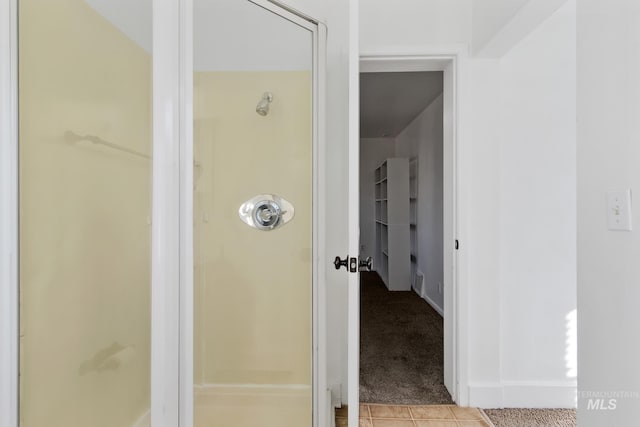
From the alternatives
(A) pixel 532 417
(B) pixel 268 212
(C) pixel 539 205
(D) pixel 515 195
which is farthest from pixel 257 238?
(A) pixel 532 417

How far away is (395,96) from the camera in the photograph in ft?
12.3

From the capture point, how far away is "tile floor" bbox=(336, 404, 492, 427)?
67.2 inches

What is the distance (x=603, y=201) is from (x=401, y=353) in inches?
75.2

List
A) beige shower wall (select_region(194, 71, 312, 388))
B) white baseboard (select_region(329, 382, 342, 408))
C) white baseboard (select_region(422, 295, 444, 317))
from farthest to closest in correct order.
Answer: white baseboard (select_region(422, 295, 444, 317)) < white baseboard (select_region(329, 382, 342, 408)) < beige shower wall (select_region(194, 71, 312, 388))

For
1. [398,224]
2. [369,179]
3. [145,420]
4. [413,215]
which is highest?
[369,179]

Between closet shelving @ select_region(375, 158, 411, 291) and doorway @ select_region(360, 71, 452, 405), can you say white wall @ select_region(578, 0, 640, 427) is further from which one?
closet shelving @ select_region(375, 158, 411, 291)

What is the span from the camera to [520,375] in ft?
6.09

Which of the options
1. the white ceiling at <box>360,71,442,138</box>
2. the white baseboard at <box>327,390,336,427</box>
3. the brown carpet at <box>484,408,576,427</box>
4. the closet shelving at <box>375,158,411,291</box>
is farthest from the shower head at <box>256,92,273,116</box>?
the closet shelving at <box>375,158,411,291</box>

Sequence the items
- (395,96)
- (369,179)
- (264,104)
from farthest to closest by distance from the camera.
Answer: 1. (369,179)
2. (395,96)
3. (264,104)

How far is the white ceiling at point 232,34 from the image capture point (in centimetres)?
114

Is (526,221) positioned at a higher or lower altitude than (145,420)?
higher

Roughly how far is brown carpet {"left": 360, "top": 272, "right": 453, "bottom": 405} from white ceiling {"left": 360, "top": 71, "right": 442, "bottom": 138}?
93.7 inches

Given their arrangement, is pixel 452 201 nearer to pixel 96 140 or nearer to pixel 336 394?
pixel 336 394

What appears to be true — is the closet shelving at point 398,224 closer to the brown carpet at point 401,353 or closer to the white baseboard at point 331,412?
the brown carpet at point 401,353
